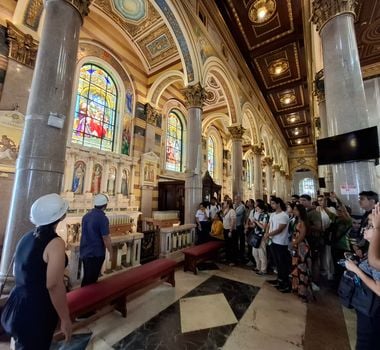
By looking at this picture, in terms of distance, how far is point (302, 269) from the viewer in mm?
3049

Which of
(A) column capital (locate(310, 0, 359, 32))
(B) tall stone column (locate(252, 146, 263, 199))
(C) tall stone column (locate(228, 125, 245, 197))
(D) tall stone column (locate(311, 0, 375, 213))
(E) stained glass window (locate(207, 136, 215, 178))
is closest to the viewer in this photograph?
(D) tall stone column (locate(311, 0, 375, 213))

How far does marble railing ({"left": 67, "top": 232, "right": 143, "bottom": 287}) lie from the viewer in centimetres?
289

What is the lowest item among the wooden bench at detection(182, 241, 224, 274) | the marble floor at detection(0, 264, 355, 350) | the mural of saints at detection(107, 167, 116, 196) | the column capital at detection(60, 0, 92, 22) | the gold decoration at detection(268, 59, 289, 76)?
the marble floor at detection(0, 264, 355, 350)

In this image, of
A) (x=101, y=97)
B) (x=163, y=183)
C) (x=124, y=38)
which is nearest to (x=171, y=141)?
(x=163, y=183)

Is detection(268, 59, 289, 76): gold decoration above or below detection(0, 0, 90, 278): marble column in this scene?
above

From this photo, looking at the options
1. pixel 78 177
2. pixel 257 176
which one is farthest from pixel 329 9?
pixel 257 176

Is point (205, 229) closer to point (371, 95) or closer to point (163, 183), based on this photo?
point (163, 183)

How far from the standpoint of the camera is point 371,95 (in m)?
8.23

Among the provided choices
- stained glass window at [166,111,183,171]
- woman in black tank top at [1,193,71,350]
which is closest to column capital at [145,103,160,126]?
stained glass window at [166,111,183,171]

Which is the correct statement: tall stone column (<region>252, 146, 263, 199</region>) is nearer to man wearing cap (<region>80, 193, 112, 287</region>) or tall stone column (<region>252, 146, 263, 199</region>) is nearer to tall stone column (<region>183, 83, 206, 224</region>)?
tall stone column (<region>183, 83, 206, 224</region>)

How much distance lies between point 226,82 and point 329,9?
5.21 metres

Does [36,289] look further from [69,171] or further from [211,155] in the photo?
[211,155]

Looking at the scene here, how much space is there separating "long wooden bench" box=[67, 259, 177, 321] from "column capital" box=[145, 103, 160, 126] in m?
8.00

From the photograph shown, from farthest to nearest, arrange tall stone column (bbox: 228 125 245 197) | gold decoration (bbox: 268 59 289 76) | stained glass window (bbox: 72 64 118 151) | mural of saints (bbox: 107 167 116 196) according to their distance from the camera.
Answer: gold decoration (bbox: 268 59 289 76) < tall stone column (bbox: 228 125 245 197) < mural of saints (bbox: 107 167 116 196) < stained glass window (bbox: 72 64 118 151)
